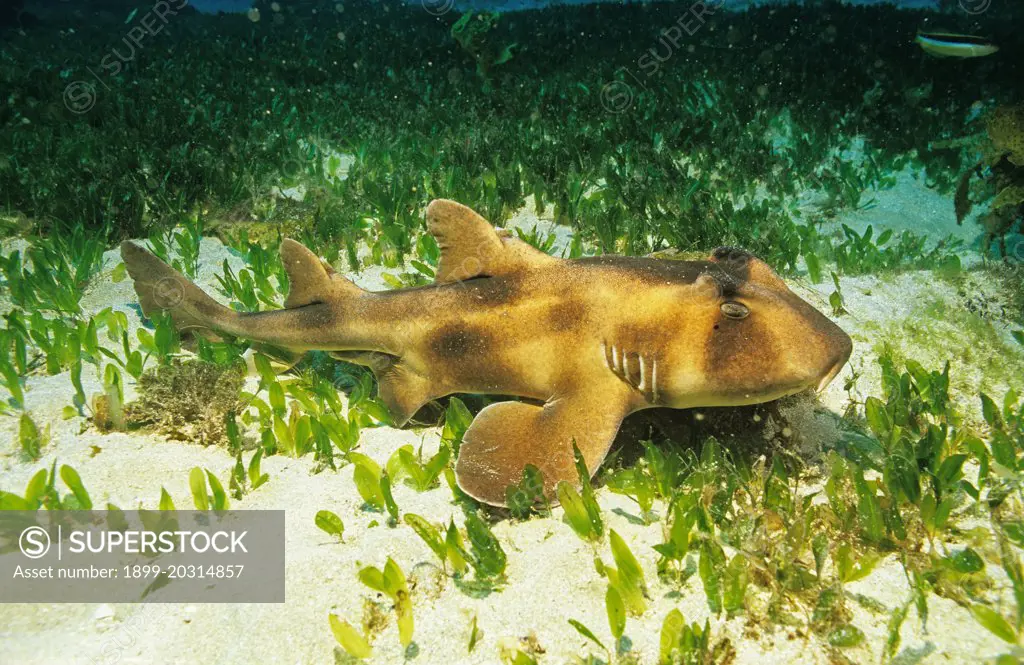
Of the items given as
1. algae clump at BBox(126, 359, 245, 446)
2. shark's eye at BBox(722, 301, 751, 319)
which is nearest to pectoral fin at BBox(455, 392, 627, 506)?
shark's eye at BBox(722, 301, 751, 319)

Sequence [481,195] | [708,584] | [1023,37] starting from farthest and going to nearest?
1. [1023,37]
2. [481,195]
3. [708,584]

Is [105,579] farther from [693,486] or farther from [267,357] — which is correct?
[693,486]

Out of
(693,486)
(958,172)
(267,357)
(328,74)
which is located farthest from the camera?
(328,74)

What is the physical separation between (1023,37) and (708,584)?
45.1 ft

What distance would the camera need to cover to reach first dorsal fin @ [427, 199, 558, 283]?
3766 mm

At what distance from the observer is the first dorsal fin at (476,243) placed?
377cm

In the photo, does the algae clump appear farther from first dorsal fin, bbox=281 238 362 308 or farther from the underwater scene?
first dorsal fin, bbox=281 238 362 308

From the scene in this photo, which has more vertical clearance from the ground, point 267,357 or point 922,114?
point 922,114

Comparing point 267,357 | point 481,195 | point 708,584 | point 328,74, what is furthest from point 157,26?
point 708,584

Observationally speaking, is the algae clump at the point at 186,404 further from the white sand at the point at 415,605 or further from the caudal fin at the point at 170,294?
the caudal fin at the point at 170,294

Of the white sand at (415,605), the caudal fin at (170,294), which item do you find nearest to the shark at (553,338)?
the white sand at (415,605)

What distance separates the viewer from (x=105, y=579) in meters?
2.84

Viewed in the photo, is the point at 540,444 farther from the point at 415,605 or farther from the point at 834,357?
the point at 834,357

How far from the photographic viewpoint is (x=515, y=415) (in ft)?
11.0
